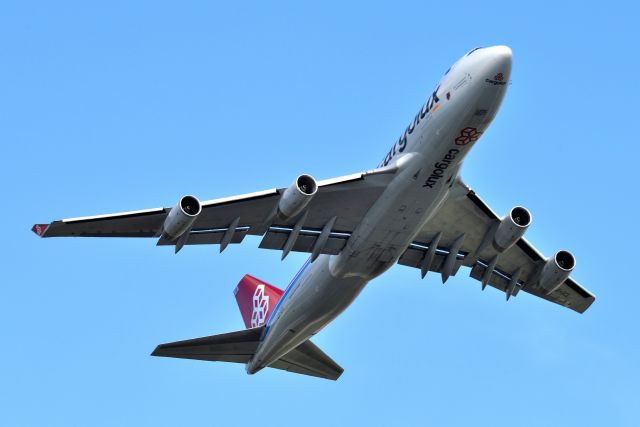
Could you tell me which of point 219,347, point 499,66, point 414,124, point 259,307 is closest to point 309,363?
point 259,307

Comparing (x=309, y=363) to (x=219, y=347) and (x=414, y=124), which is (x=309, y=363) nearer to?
(x=219, y=347)

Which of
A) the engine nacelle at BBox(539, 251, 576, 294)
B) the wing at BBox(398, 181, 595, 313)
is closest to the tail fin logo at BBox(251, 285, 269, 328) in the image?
the wing at BBox(398, 181, 595, 313)

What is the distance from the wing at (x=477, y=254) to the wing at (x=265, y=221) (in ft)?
11.6

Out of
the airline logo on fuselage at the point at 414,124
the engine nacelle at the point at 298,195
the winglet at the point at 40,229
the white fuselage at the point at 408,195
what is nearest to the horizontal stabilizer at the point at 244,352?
the white fuselage at the point at 408,195

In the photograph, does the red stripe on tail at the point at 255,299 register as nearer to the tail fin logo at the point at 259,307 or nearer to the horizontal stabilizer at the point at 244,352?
the tail fin logo at the point at 259,307

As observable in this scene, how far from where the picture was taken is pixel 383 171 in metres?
38.7

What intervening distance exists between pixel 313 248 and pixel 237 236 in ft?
10.2

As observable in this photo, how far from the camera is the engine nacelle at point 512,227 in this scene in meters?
41.7

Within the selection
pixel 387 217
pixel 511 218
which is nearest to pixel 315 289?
pixel 387 217

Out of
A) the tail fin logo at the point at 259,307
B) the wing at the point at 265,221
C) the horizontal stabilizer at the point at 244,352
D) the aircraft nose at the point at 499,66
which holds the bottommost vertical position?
the horizontal stabilizer at the point at 244,352

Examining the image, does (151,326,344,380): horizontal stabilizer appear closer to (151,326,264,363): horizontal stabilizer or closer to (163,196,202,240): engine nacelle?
(151,326,264,363): horizontal stabilizer

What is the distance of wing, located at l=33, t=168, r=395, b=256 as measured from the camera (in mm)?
38469

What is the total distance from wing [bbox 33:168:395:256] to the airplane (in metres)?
0.05

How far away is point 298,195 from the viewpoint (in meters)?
37.6
